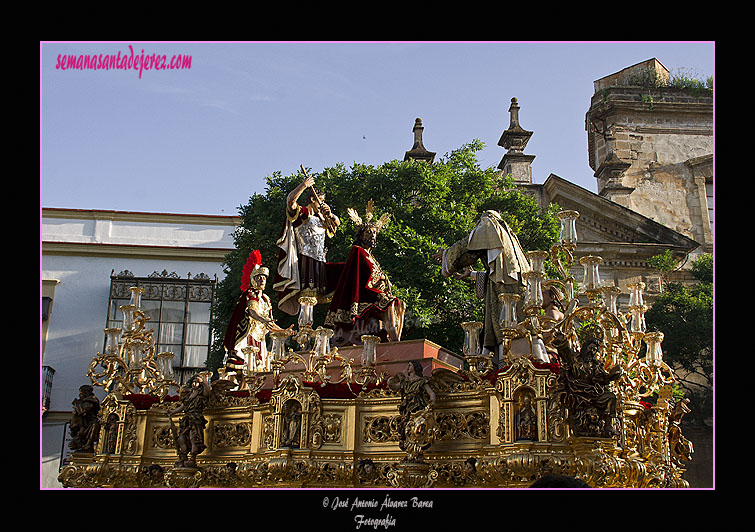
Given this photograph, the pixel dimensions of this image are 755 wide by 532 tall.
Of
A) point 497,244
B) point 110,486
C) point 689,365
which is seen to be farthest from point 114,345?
point 689,365

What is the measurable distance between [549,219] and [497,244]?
1399 centimetres

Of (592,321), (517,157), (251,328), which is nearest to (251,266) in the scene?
(251,328)

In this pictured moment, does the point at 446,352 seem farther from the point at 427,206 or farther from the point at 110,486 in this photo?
the point at 427,206

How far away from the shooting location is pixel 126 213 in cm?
2983

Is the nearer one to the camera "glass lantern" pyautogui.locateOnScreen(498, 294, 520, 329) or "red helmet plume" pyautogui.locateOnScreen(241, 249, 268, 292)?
"glass lantern" pyautogui.locateOnScreen(498, 294, 520, 329)

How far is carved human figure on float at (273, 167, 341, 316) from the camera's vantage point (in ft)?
41.1

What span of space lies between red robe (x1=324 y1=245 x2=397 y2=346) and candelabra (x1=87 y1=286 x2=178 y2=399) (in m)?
2.68

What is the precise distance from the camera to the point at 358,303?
40.0ft

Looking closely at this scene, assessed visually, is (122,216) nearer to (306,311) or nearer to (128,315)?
(128,315)

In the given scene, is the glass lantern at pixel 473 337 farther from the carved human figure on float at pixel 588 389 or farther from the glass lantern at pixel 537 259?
the carved human figure on float at pixel 588 389

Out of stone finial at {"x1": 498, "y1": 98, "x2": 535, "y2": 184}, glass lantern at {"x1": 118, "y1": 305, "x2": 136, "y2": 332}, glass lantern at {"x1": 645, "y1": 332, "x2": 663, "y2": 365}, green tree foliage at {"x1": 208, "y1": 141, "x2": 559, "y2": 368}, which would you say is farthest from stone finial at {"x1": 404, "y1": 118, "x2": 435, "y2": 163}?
glass lantern at {"x1": 645, "y1": 332, "x2": 663, "y2": 365}

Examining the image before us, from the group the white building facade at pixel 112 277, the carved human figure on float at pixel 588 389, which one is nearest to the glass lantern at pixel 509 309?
the carved human figure on float at pixel 588 389

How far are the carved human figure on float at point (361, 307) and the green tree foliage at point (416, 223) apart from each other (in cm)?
746
